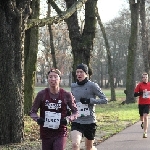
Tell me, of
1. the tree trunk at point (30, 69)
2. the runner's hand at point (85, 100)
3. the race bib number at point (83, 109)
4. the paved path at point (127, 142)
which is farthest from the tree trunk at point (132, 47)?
the runner's hand at point (85, 100)

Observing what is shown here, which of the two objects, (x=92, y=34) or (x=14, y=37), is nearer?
(x=14, y=37)

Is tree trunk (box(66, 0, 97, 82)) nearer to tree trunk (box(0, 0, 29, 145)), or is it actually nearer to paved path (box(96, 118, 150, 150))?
paved path (box(96, 118, 150, 150))

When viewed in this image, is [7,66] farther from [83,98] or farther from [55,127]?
[55,127]

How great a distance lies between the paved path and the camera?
9.68 metres

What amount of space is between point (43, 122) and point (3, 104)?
14.8ft

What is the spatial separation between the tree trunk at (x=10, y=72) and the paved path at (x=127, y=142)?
6.88ft

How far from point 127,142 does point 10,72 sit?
11.5 feet

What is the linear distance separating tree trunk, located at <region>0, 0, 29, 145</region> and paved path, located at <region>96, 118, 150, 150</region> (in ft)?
6.88

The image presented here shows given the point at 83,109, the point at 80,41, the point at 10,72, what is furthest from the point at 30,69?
the point at 83,109

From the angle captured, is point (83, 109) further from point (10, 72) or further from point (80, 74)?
point (10, 72)

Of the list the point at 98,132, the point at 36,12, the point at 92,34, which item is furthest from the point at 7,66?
the point at 36,12

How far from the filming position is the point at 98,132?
1259 centimetres

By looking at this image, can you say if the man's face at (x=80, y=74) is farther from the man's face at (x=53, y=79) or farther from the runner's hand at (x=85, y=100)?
the man's face at (x=53, y=79)

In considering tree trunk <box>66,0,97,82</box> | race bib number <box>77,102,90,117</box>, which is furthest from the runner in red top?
race bib number <box>77,102,90,117</box>
